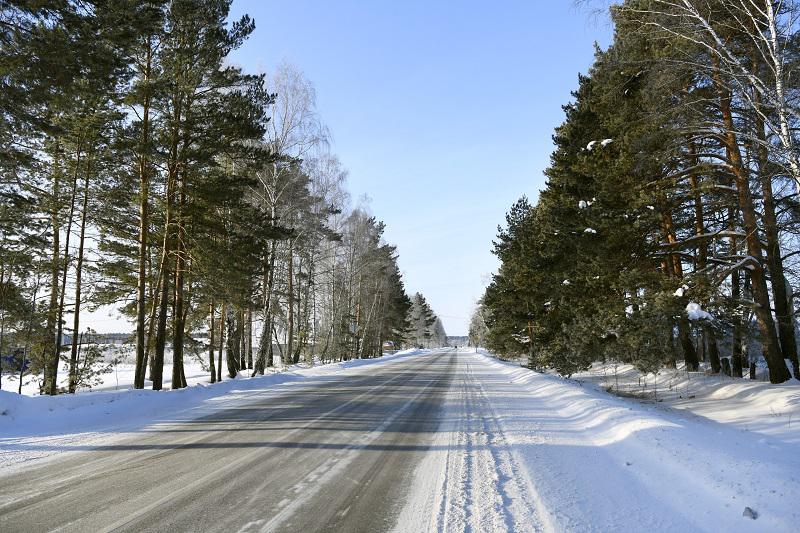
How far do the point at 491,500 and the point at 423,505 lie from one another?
0.66 m

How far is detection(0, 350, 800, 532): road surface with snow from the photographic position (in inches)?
153

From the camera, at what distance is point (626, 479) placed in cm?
507

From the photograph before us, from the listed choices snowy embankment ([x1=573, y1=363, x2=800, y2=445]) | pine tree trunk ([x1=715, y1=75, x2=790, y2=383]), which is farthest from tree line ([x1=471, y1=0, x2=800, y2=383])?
snowy embankment ([x1=573, y1=363, x2=800, y2=445])

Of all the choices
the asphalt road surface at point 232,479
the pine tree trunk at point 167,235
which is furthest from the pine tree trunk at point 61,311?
the asphalt road surface at point 232,479

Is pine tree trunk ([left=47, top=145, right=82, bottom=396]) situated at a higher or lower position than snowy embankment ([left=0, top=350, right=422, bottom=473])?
higher

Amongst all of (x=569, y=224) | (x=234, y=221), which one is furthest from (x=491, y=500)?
(x=234, y=221)

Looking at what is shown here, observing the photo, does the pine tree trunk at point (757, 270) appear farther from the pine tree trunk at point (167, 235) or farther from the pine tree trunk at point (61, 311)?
the pine tree trunk at point (61, 311)

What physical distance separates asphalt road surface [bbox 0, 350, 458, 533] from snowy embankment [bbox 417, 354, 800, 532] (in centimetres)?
77

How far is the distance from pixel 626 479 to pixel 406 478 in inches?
→ 96.3

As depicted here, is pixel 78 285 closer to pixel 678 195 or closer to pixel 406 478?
pixel 406 478

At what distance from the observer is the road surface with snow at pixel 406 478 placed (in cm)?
388

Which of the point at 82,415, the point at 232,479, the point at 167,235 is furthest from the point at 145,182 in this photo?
the point at 232,479

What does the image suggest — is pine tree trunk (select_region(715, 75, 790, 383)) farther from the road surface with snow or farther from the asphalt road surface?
the asphalt road surface

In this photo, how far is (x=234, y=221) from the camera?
17781mm
